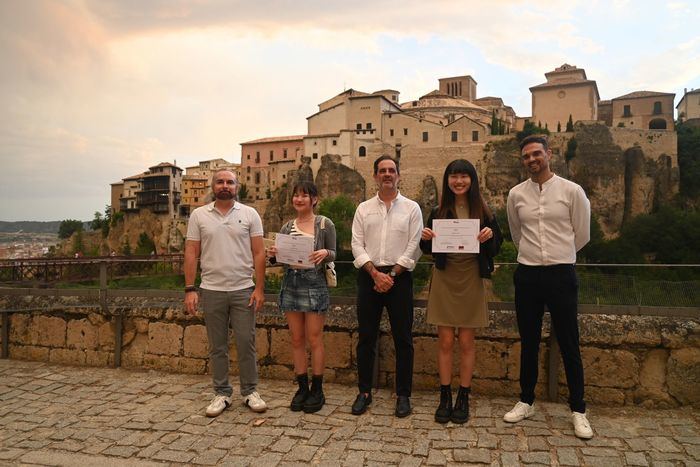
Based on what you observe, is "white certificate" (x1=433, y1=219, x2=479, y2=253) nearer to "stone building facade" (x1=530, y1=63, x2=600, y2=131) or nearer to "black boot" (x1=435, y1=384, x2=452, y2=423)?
"black boot" (x1=435, y1=384, x2=452, y2=423)

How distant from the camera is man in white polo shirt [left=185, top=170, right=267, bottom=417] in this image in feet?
14.8

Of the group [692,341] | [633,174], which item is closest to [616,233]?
[633,174]

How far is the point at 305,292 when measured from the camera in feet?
14.5

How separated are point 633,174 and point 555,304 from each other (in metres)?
52.9

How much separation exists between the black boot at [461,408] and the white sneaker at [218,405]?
6.27 feet

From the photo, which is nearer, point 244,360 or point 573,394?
point 573,394

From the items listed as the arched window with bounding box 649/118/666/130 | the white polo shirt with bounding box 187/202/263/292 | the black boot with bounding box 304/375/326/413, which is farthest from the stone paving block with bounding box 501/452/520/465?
the arched window with bounding box 649/118/666/130

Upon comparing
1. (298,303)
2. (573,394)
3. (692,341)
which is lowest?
(573,394)

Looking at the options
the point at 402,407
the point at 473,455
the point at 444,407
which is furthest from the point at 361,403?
the point at 473,455

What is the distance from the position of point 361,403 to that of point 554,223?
2141mm

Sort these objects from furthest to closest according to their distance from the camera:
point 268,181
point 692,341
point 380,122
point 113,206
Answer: point 113,206 → point 268,181 → point 380,122 → point 692,341

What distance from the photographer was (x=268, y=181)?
220ft

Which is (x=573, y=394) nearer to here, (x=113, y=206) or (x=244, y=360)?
(x=244, y=360)

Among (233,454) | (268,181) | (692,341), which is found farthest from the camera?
(268,181)
